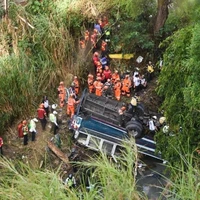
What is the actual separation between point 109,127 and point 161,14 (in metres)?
3.96

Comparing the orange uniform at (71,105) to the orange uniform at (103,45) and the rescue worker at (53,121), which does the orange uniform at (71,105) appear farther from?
the orange uniform at (103,45)

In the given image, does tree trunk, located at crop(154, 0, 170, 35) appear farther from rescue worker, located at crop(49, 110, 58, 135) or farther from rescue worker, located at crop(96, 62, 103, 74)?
rescue worker, located at crop(49, 110, 58, 135)

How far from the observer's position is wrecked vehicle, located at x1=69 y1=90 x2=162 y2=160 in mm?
12469

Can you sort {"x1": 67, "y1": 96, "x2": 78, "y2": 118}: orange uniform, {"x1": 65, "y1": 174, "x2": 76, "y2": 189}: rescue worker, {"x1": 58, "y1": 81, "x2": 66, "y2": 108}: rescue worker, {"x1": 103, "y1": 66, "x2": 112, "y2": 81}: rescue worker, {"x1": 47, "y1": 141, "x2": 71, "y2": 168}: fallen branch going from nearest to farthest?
{"x1": 65, "y1": 174, "x2": 76, "y2": 189}: rescue worker < {"x1": 47, "y1": 141, "x2": 71, "y2": 168}: fallen branch < {"x1": 67, "y1": 96, "x2": 78, "y2": 118}: orange uniform < {"x1": 58, "y1": 81, "x2": 66, "y2": 108}: rescue worker < {"x1": 103, "y1": 66, "x2": 112, "y2": 81}: rescue worker

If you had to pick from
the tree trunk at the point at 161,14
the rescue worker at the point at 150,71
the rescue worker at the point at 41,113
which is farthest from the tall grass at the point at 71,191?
the tree trunk at the point at 161,14

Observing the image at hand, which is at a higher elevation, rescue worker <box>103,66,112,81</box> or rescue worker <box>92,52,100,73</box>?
rescue worker <box>92,52,100,73</box>

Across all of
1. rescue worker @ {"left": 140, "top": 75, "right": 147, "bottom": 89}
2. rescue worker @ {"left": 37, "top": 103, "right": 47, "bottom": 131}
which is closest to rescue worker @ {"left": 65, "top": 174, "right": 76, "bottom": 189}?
rescue worker @ {"left": 37, "top": 103, "right": 47, "bottom": 131}

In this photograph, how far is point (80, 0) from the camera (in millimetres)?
15398

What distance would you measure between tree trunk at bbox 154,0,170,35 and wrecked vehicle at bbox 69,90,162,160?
293 centimetres

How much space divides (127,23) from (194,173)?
341 inches

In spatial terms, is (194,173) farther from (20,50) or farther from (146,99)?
(20,50)

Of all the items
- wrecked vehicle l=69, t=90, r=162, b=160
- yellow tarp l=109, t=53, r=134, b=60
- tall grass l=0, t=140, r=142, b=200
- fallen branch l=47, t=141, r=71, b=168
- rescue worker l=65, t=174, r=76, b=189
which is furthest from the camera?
yellow tarp l=109, t=53, r=134, b=60

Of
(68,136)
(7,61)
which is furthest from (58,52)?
(68,136)

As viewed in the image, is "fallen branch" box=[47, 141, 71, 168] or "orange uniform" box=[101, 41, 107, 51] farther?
"orange uniform" box=[101, 41, 107, 51]
